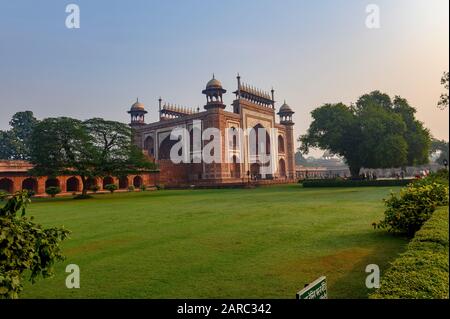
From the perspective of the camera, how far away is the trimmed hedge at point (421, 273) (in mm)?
2777

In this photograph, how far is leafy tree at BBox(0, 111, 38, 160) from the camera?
52.3m

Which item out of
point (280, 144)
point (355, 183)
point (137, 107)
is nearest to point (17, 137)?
point (137, 107)

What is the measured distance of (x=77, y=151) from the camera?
25234mm

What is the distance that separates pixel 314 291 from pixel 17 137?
6362 cm

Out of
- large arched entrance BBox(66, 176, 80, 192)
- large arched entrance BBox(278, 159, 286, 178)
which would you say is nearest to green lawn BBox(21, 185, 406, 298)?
large arched entrance BBox(66, 176, 80, 192)

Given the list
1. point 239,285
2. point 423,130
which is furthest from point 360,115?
point 239,285

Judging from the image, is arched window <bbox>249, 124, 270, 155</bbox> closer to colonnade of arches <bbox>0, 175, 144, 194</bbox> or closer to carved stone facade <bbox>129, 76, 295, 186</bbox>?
carved stone facade <bbox>129, 76, 295, 186</bbox>

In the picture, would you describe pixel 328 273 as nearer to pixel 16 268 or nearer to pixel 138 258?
pixel 138 258

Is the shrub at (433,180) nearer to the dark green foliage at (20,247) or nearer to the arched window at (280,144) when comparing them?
the dark green foliage at (20,247)

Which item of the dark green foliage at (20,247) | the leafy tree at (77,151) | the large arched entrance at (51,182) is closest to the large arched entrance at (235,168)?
the leafy tree at (77,151)

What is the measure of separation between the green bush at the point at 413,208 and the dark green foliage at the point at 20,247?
21.3 ft
